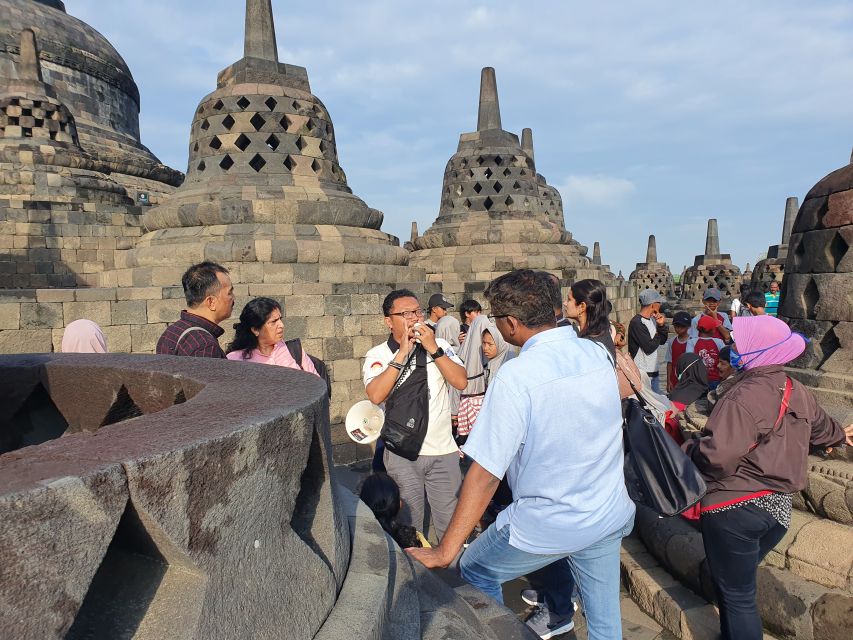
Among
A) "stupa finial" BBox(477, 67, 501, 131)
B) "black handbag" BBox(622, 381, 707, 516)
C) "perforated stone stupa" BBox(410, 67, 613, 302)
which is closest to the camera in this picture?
"black handbag" BBox(622, 381, 707, 516)

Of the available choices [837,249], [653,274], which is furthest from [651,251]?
[837,249]

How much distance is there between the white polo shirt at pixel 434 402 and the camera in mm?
3100

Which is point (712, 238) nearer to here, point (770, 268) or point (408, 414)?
point (770, 268)

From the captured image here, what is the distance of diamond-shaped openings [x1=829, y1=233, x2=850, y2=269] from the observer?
3754mm

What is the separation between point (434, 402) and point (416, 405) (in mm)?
133

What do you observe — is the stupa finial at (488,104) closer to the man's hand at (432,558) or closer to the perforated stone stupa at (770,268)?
the perforated stone stupa at (770,268)

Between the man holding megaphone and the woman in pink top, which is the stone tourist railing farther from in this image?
the woman in pink top

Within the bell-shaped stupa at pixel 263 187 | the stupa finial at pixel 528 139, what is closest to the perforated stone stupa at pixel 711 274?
the stupa finial at pixel 528 139

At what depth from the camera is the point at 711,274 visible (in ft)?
79.8

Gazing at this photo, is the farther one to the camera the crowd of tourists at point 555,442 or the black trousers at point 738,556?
the black trousers at point 738,556

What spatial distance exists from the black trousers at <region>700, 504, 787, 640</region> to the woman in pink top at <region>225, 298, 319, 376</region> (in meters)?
2.16

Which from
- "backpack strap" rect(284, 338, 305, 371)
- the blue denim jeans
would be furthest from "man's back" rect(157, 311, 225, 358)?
the blue denim jeans

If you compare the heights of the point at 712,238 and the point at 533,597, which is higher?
the point at 712,238

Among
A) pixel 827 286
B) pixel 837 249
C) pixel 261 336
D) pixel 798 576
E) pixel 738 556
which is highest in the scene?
pixel 837 249
